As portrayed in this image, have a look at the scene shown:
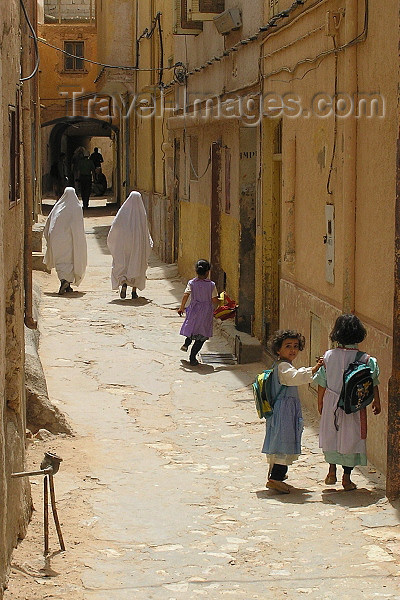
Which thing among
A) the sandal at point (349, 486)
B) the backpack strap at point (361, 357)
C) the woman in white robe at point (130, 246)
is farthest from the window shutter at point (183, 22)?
the sandal at point (349, 486)

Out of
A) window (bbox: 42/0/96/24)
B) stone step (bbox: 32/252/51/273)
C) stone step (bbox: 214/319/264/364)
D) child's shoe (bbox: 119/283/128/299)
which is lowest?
stone step (bbox: 214/319/264/364)

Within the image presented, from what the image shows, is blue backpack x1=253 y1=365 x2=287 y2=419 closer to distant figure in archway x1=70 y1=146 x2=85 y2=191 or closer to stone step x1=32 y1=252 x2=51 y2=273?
stone step x1=32 y1=252 x2=51 y2=273

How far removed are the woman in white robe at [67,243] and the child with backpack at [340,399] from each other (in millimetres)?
9079

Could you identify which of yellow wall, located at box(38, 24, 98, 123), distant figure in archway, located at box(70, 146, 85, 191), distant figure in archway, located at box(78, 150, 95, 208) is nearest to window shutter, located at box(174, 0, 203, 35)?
yellow wall, located at box(38, 24, 98, 123)

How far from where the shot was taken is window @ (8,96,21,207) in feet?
16.9

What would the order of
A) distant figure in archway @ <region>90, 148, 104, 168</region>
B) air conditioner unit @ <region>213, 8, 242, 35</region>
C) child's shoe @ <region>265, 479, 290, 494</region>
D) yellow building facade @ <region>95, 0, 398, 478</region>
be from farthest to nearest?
distant figure in archway @ <region>90, 148, 104, 168</region>
air conditioner unit @ <region>213, 8, 242, 35</region>
yellow building facade @ <region>95, 0, 398, 478</region>
child's shoe @ <region>265, 479, 290, 494</region>

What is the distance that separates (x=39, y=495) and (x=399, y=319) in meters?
2.35

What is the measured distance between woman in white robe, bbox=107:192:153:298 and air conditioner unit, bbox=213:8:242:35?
337 cm

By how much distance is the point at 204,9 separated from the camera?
12305 mm

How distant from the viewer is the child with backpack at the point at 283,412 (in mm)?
5980

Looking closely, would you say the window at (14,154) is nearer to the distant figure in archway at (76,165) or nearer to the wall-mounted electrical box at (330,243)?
the wall-mounted electrical box at (330,243)

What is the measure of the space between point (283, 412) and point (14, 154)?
7.22 ft

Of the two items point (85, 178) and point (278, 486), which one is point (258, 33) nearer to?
point (278, 486)

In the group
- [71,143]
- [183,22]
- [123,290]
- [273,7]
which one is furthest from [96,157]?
[273,7]
